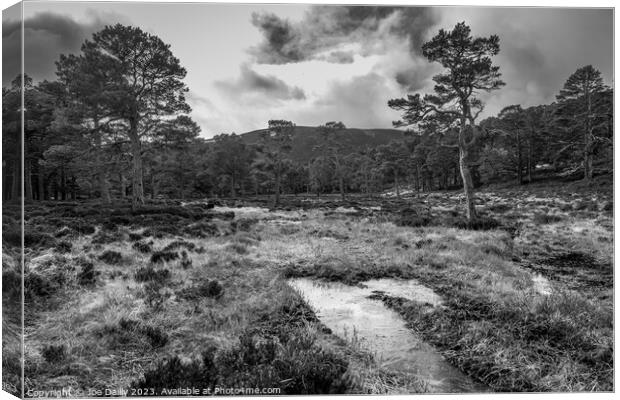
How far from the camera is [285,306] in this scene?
12.6 ft

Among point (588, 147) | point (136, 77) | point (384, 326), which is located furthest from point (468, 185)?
point (136, 77)

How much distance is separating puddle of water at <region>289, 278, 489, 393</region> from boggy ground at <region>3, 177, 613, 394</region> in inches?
4.9

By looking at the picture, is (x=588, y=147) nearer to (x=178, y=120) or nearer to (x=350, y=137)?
(x=350, y=137)

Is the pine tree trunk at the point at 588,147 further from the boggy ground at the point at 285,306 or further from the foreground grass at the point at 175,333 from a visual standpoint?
the foreground grass at the point at 175,333

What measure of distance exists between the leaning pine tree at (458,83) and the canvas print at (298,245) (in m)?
0.06

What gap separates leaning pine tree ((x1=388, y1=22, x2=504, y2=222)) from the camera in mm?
4168

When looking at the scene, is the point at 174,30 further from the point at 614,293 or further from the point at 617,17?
the point at 614,293

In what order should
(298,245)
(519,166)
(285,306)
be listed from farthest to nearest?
(519,166) < (298,245) < (285,306)

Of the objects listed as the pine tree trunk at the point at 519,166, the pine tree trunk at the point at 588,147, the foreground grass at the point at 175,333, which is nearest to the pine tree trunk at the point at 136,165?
the foreground grass at the point at 175,333

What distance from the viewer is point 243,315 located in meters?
3.60

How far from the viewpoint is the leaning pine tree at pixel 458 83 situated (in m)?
4.17

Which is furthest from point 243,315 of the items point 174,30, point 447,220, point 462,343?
point 447,220

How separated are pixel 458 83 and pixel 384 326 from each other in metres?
5.55

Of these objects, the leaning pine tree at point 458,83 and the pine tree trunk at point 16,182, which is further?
the leaning pine tree at point 458,83
